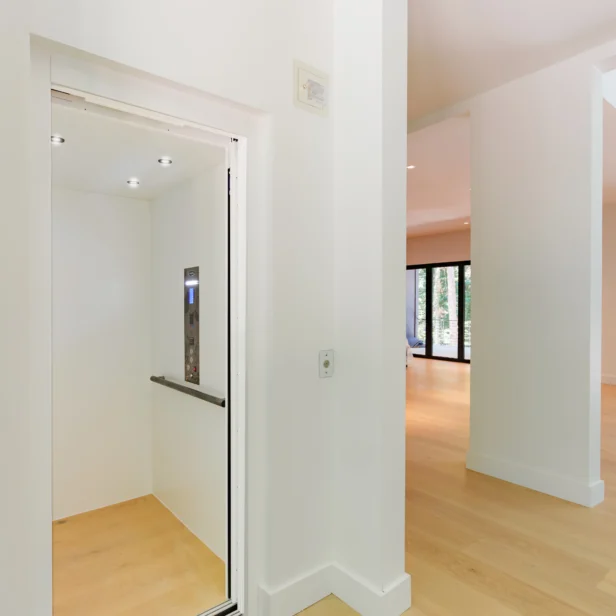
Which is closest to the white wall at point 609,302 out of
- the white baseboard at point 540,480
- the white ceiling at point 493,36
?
the white baseboard at point 540,480

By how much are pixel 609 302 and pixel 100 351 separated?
741cm

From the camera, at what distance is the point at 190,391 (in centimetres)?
252

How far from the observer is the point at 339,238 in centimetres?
193

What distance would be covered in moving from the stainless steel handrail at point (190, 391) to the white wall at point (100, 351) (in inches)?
8.4

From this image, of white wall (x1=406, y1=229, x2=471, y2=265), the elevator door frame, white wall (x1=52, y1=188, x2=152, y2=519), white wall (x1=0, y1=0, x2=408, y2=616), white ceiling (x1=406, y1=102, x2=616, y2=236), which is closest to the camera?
white wall (x1=0, y1=0, x2=408, y2=616)

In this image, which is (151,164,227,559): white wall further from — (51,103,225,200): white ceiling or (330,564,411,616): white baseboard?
(330,564,411,616): white baseboard

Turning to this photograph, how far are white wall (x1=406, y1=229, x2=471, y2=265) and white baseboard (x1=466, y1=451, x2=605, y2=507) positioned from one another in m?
6.30

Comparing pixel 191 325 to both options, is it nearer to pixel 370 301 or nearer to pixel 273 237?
pixel 273 237

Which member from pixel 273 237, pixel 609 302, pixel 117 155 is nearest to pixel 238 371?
pixel 273 237

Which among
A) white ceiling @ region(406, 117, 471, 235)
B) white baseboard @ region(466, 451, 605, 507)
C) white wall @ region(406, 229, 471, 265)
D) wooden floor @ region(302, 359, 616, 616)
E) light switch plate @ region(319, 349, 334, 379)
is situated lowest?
wooden floor @ region(302, 359, 616, 616)

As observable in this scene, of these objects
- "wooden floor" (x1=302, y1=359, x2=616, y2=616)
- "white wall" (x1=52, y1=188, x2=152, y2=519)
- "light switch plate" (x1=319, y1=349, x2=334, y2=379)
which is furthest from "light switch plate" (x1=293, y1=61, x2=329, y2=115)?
"wooden floor" (x1=302, y1=359, x2=616, y2=616)

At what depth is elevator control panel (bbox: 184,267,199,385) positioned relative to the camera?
2537 mm

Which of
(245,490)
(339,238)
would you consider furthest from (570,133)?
(245,490)

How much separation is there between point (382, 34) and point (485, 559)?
2.43m
